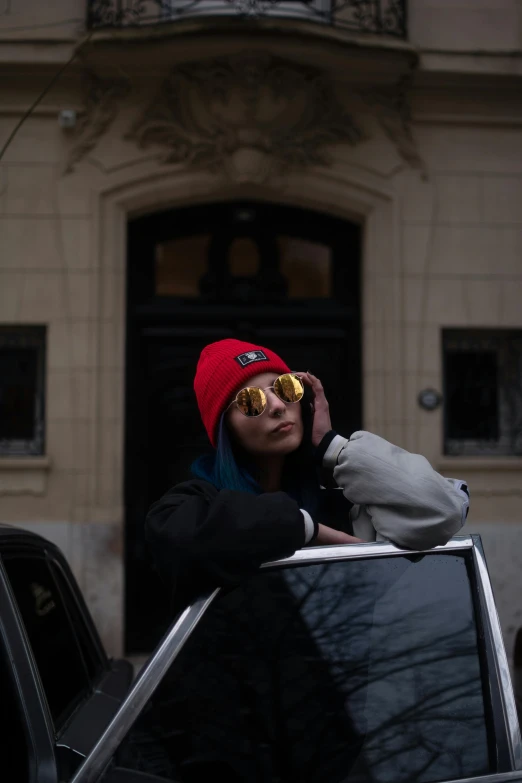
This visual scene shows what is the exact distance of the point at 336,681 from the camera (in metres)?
1.57

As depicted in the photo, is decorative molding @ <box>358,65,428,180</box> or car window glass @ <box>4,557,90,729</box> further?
decorative molding @ <box>358,65,428,180</box>

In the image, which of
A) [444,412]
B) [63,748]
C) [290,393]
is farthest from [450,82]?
[63,748]

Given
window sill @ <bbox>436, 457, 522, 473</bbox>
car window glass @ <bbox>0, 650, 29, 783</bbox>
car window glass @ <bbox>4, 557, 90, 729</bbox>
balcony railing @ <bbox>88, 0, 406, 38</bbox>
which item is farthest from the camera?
window sill @ <bbox>436, 457, 522, 473</bbox>

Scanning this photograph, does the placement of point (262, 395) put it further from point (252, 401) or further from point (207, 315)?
point (207, 315)

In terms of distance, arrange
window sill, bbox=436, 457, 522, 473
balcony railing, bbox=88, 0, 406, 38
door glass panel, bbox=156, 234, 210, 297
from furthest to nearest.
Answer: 1. door glass panel, bbox=156, 234, 210, 297
2. window sill, bbox=436, 457, 522, 473
3. balcony railing, bbox=88, 0, 406, 38

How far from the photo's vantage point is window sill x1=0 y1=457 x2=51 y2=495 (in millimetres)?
7066

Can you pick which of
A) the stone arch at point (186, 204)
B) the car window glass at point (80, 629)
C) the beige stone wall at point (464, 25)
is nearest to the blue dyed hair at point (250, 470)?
the car window glass at point (80, 629)

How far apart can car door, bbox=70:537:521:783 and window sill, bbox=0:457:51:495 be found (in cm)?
576

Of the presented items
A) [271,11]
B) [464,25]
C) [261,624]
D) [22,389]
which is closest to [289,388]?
[261,624]

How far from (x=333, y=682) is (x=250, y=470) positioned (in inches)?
22.2

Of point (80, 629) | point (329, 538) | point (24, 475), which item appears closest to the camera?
point (329, 538)

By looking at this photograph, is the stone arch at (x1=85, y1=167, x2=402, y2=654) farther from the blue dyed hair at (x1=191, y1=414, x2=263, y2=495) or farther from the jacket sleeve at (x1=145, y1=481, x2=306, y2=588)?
the jacket sleeve at (x1=145, y1=481, x2=306, y2=588)

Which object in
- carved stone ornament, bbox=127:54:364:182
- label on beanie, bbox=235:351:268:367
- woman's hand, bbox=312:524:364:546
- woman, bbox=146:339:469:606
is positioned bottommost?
woman's hand, bbox=312:524:364:546

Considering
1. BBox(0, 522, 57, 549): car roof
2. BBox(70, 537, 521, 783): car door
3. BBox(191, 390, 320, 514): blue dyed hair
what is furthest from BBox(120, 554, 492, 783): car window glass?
BBox(0, 522, 57, 549): car roof
